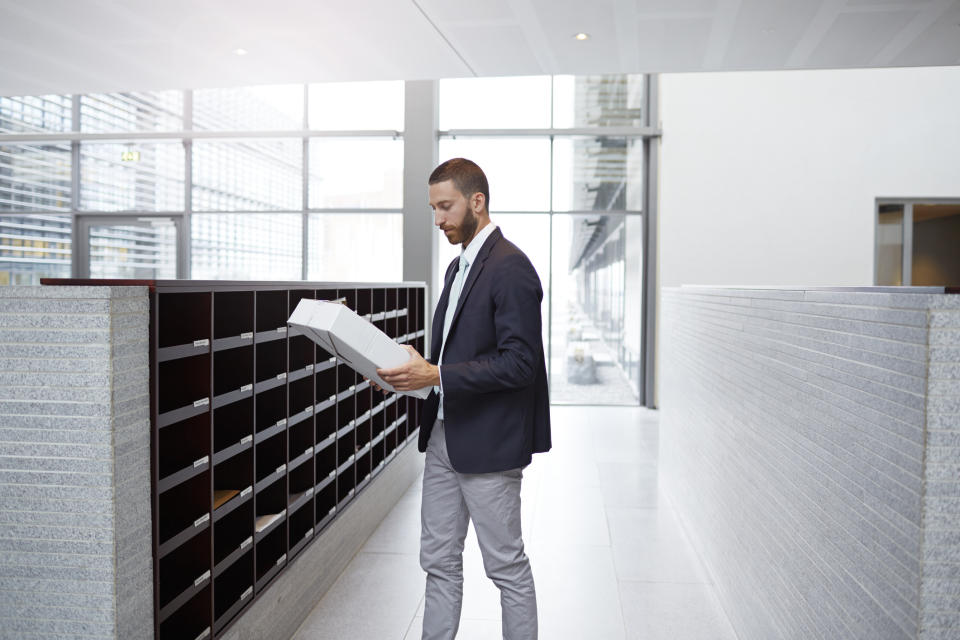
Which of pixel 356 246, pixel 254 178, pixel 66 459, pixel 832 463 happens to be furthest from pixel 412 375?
pixel 254 178

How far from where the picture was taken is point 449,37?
4719 millimetres

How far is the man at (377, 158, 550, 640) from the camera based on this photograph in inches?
74.0

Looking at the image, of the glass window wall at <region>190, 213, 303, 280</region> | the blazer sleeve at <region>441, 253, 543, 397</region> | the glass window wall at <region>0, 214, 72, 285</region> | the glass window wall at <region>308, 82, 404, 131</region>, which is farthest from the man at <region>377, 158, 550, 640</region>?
the glass window wall at <region>0, 214, 72, 285</region>

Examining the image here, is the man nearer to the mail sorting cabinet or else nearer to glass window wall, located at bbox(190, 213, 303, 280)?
the mail sorting cabinet

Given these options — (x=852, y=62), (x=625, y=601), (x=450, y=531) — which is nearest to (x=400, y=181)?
(x=852, y=62)

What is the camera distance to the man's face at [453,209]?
195cm

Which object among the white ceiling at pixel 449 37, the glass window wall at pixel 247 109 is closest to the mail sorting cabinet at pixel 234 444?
the white ceiling at pixel 449 37

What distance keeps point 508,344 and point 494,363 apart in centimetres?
6

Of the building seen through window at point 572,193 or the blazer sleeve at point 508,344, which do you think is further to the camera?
the building seen through window at point 572,193

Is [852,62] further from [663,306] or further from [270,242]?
[270,242]

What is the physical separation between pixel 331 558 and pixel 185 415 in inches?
56.3

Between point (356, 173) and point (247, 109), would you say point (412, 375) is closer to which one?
point (356, 173)

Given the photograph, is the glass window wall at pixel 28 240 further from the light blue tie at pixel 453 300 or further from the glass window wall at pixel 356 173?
the light blue tie at pixel 453 300

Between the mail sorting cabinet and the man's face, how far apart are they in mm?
679
